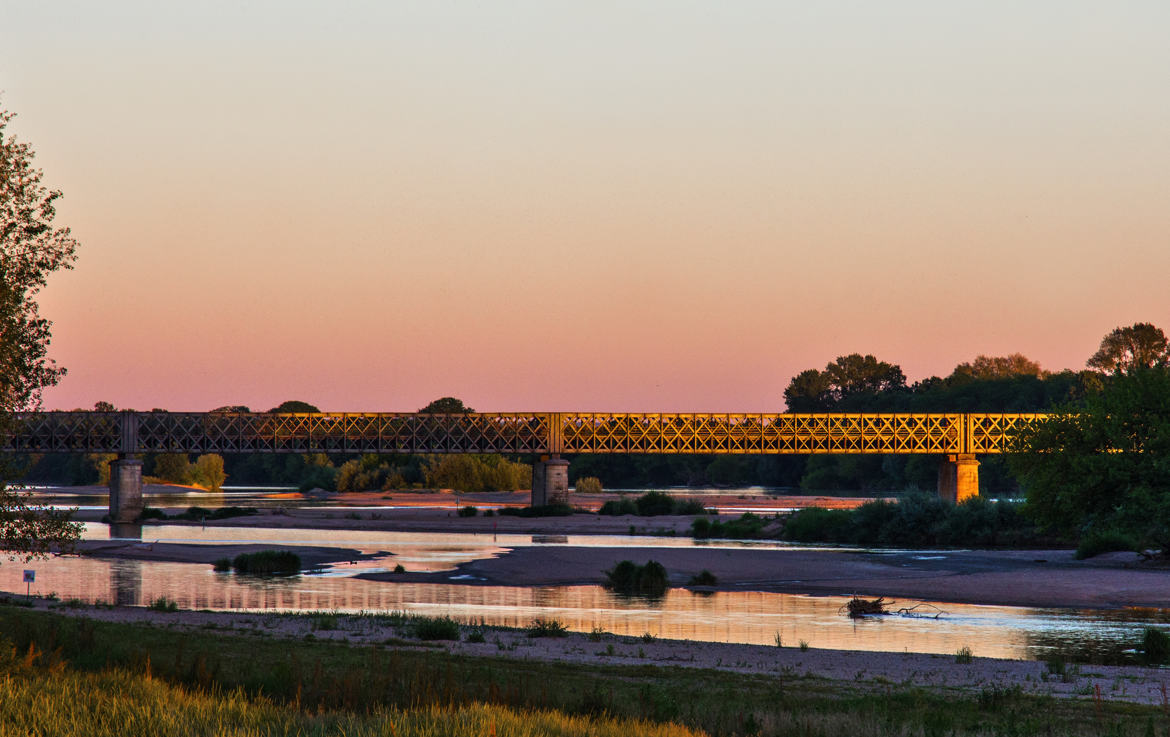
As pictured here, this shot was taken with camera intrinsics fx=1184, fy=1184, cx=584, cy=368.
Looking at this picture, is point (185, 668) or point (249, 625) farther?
point (249, 625)

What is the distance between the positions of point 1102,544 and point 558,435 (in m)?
57.8

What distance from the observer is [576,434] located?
107m

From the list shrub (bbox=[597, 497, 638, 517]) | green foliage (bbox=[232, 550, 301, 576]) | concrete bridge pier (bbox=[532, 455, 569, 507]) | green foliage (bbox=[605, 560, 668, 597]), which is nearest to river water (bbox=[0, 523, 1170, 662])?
green foliage (bbox=[605, 560, 668, 597])

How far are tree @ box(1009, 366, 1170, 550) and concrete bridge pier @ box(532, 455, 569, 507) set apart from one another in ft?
184

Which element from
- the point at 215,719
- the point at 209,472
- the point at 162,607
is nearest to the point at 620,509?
the point at 162,607

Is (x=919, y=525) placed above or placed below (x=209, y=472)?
below

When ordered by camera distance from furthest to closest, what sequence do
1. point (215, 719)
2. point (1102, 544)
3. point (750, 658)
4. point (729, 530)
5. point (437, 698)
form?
point (729, 530) < point (1102, 544) < point (750, 658) < point (437, 698) < point (215, 719)

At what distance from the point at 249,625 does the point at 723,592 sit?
63.1ft

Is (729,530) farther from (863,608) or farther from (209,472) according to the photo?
(209,472)

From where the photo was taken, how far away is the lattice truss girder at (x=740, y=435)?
354ft

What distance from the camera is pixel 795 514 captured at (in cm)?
7638

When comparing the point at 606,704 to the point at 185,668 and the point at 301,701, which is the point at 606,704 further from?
the point at 185,668

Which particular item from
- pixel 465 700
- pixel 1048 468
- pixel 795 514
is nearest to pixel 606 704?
pixel 465 700

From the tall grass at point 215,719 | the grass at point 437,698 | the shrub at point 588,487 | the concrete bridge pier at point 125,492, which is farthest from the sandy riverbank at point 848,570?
the shrub at point 588,487
